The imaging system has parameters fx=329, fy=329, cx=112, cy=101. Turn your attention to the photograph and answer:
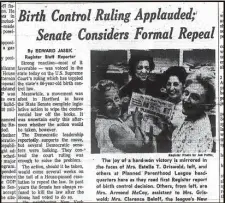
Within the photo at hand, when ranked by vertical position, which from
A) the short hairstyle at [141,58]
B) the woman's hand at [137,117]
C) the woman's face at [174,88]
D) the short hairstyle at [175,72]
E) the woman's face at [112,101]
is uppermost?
the short hairstyle at [141,58]

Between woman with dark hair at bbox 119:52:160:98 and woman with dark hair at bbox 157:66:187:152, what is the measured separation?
48mm

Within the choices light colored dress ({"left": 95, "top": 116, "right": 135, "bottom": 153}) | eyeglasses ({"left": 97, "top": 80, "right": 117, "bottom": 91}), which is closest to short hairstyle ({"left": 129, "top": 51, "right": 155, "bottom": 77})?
eyeglasses ({"left": 97, "top": 80, "right": 117, "bottom": 91})

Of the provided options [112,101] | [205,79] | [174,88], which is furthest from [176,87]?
[112,101]

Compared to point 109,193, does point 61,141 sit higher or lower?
higher

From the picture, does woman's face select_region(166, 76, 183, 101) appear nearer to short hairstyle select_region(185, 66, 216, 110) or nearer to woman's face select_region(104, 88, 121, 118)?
short hairstyle select_region(185, 66, 216, 110)

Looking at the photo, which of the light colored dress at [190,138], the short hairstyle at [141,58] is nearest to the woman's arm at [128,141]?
the light colored dress at [190,138]

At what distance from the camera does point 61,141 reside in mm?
1197

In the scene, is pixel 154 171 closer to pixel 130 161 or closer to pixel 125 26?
pixel 130 161

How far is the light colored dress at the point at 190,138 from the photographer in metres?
1.21

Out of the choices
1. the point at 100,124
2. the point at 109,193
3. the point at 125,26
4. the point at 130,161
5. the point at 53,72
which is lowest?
the point at 109,193

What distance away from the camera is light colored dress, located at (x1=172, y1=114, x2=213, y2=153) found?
3.96 feet

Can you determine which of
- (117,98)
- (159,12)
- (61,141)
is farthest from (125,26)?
(61,141)

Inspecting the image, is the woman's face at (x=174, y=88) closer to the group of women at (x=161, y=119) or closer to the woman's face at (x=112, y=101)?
the group of women at (x=161, y=119)

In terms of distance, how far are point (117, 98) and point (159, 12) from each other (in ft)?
1.15
